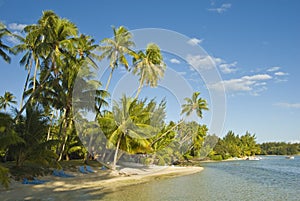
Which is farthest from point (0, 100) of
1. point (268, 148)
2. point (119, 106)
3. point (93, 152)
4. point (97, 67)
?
point (268, 148)

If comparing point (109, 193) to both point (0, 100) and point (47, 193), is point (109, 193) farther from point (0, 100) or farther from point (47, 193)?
point (0, 100)

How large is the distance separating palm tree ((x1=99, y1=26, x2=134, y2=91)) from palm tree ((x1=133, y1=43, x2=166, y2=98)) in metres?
2.87

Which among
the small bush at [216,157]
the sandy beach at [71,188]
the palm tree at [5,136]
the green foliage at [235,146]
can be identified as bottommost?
the sandy beach at [71,188]

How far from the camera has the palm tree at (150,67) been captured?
25.6 meters

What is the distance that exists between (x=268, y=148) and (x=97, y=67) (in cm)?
9244

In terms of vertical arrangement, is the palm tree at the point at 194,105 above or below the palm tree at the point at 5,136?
above

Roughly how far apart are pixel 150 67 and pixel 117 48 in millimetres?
4290

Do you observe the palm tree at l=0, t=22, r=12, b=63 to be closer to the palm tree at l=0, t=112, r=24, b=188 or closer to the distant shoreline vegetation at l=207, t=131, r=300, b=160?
the palm tree at l=0, t=112, r=24, b=188

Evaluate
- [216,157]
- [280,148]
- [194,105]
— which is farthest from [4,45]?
[280,148]

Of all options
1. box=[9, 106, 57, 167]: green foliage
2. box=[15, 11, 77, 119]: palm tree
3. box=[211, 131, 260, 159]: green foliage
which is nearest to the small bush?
box=[211, 131, 260, 159]: green foliage

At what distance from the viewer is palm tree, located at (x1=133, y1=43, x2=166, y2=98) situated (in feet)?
83.9

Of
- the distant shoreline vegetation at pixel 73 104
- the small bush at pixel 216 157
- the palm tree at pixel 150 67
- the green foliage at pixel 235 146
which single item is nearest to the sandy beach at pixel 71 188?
the distant shoreline vegetation at pixel 73 104

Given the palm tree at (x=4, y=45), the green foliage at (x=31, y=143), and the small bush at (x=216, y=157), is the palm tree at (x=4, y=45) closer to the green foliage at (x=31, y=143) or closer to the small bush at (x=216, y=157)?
the green foliage at (x=31, y=143)

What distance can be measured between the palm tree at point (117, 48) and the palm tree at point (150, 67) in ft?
9.41
